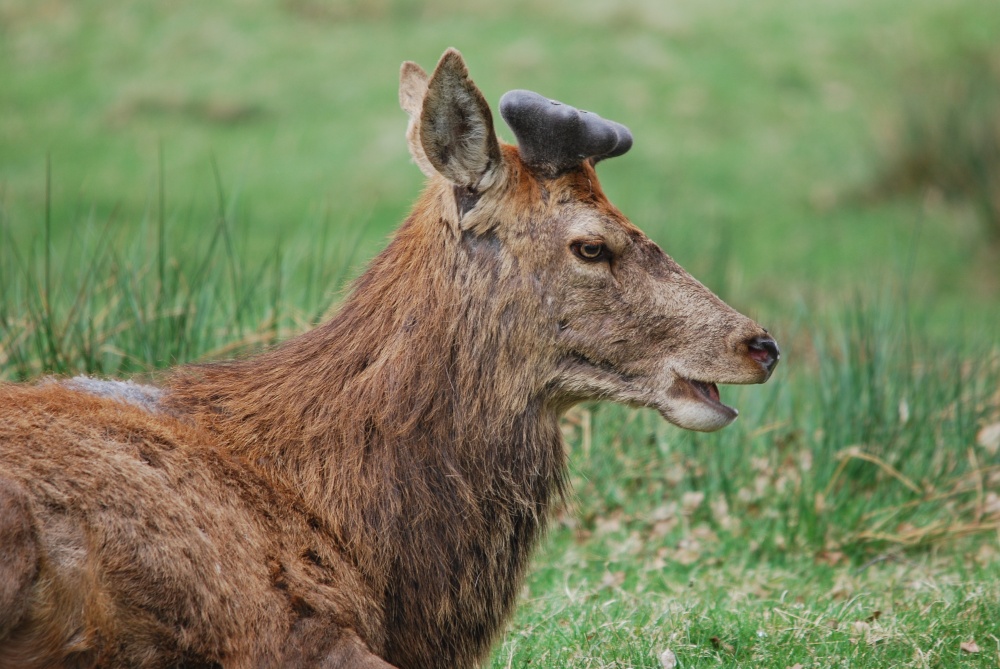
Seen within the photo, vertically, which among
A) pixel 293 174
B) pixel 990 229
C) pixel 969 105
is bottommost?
pixel 293 174

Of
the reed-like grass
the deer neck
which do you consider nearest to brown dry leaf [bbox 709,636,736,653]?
the reed-like grass

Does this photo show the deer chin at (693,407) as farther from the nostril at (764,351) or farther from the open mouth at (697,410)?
the nostril at (764,351)

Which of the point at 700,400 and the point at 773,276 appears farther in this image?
the point at 773,276

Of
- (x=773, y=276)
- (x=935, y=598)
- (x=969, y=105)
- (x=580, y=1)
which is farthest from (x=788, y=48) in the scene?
(x=935, y=598)

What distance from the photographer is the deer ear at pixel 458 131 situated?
4.44 meters

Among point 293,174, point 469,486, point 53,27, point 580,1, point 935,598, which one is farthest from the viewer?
point 580,1

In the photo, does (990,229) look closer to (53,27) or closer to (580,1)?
(580,1)

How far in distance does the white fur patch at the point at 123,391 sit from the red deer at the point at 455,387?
0.04 feet

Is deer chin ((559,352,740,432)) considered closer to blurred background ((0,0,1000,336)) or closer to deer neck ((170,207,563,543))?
deer neck ((170,207,563,543))

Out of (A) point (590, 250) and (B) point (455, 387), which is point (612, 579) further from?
(A) point (590, 250)

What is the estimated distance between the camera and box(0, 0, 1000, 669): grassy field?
21.2 ft

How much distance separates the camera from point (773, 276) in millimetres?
16031

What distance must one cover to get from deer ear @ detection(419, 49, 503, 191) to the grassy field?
995 millimetres

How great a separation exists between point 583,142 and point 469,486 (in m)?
1.30
